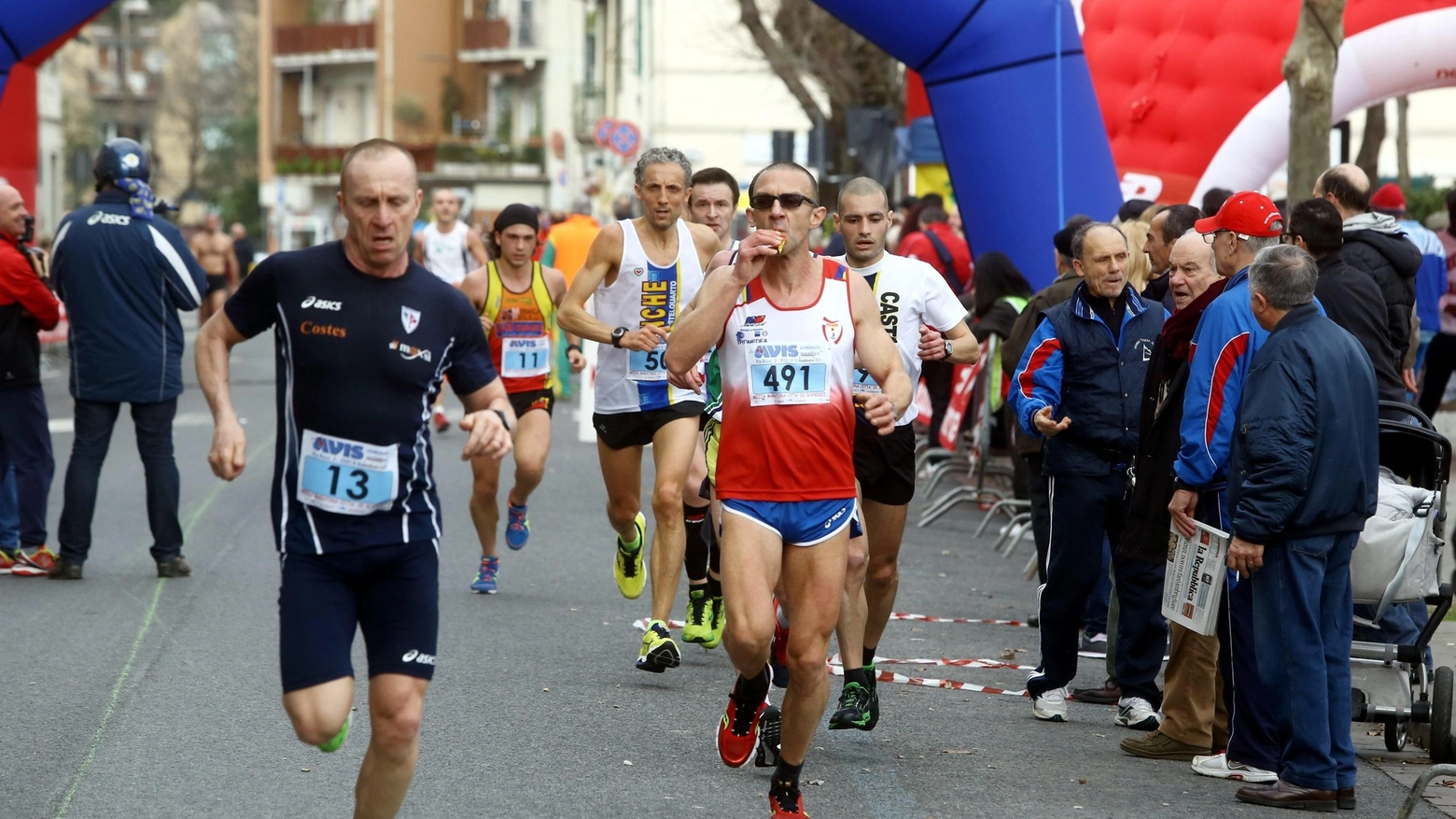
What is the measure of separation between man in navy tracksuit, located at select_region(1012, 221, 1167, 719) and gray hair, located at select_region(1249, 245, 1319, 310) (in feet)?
3.57

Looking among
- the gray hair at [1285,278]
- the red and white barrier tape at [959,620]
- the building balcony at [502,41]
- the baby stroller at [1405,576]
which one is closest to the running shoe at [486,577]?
the red and white barrier tape at [959,620]

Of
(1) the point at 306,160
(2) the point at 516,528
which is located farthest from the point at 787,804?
(1) the point at 306,160

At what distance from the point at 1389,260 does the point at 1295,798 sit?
3512mm

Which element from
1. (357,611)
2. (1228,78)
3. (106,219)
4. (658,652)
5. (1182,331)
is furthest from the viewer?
(1228,78)

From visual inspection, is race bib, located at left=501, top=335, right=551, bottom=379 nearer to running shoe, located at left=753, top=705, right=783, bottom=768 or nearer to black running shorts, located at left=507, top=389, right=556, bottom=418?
black running shorts, located at left=507, top=389, right=556, bottom=418

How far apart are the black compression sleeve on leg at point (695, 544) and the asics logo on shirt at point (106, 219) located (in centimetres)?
393

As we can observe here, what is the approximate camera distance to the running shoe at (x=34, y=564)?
33.8 feet

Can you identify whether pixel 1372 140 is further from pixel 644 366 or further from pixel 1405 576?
pixel 1405 576

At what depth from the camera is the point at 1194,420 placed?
6504mm

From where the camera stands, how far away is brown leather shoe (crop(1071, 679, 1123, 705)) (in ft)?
25.9

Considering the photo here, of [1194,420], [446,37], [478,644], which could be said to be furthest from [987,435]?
[446,37]

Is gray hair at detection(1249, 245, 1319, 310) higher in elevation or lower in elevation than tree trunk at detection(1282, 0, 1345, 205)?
lower

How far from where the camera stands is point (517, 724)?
6.97 metres

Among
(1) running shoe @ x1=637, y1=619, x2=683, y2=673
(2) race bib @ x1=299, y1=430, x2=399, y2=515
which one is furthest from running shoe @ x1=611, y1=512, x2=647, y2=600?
(2) race bib @ x1=299, y1=430, x2=399, y2=515
